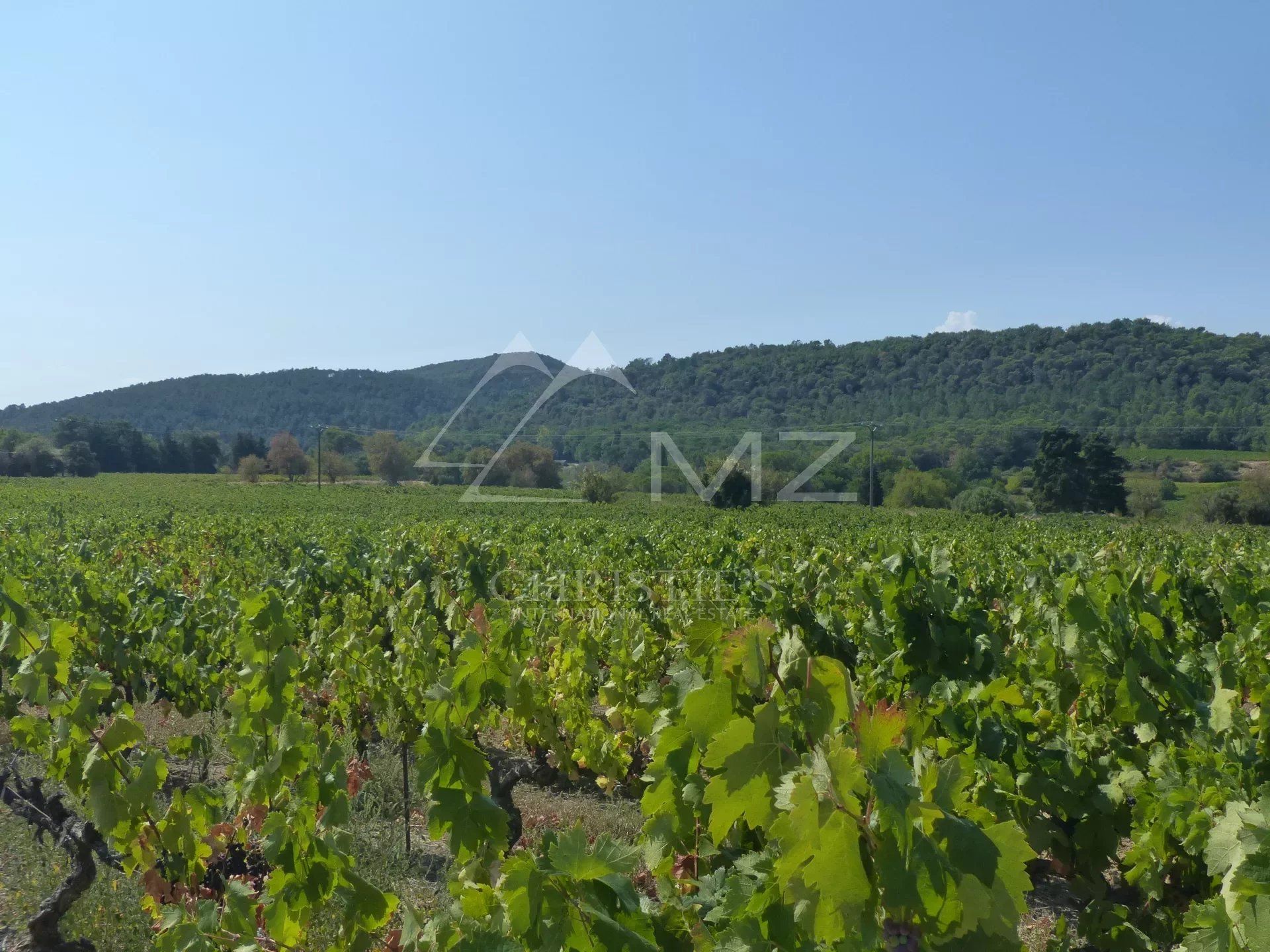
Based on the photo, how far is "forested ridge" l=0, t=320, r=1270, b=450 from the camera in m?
66.0

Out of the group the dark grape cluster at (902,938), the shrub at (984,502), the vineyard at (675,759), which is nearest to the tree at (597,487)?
the shrub at (984,502)

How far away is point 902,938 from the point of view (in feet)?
3.73

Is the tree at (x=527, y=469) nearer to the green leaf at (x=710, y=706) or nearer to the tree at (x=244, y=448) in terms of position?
the tree at (x=244, y=448)

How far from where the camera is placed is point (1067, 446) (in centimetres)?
4441

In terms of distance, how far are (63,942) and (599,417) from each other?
74.3 metres

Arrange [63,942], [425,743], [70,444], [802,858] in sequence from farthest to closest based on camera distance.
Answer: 1. [70,444]
2. [63,942]
3. [425,743]
4. [802,858]

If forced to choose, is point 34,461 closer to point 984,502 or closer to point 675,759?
point 984,502

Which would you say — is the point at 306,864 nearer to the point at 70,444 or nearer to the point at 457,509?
the point at 457,509

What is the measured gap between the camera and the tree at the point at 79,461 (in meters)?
66.3

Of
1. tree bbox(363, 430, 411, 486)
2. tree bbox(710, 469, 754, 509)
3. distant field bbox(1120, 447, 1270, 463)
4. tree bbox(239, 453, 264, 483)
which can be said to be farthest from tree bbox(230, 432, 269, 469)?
A: distant field bbox(1120, 447, 1270, 463)

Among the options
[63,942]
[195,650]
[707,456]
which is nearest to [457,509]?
[707,456]

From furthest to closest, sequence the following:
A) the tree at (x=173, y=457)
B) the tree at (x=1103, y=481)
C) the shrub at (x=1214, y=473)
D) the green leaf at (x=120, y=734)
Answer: the tree at (x=173, y=457) < the shrub at (x=1214, y=473) < the tree at (x=1103, y=481) < the green leaf at (x=120, y=734)

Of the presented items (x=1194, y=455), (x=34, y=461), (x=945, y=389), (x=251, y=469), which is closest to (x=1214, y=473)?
(x=1194, y=455)

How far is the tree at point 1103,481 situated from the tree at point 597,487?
23447 mm
